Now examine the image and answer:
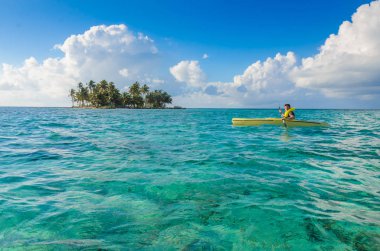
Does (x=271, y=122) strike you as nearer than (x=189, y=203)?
No

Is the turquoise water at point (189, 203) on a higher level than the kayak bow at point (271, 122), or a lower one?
lower

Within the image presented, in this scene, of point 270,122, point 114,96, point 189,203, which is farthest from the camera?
point 114,96

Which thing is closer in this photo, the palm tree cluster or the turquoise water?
the turquoise water

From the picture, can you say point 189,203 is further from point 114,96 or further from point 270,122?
point 114,96

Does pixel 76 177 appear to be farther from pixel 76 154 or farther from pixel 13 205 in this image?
pixel 76 154

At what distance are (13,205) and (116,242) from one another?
3.03 meters

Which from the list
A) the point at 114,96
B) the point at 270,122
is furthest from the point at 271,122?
the point at 114,96

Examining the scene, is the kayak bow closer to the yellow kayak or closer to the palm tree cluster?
the yellow kayak

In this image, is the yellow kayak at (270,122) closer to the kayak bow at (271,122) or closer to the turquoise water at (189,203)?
the kayak bow at (271,122)

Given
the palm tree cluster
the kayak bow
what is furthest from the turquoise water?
the palm tree cluster

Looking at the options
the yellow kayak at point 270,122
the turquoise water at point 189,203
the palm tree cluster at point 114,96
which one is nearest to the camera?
the turquoise water at point 189,203

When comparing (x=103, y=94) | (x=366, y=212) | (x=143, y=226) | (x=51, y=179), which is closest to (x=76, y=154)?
(x=51, y=179)

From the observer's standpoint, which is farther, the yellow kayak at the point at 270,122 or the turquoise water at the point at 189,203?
the yellow kayak at the point at 270,122

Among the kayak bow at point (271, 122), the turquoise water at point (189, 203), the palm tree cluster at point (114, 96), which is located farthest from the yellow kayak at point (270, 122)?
the palm tree cluster at point (114, 96)
